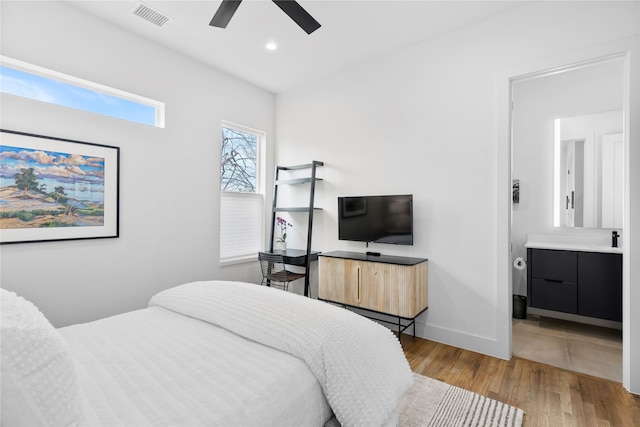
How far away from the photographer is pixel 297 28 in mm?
2857

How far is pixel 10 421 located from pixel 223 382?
0.56m

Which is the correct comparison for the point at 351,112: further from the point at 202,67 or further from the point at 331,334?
the point at 331,334

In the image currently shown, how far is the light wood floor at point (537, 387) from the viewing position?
6.16 feet

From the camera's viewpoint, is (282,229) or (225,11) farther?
(282,229)

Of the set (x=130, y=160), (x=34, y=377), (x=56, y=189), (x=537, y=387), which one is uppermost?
→ (x=130, y=160)

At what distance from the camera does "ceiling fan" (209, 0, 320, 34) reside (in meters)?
1.97

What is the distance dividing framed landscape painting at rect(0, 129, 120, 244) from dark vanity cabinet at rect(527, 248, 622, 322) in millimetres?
4242

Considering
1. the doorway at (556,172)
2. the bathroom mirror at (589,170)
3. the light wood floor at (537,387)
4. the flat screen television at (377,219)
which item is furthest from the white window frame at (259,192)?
the bathroom mirror at (589,170)

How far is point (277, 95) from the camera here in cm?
434

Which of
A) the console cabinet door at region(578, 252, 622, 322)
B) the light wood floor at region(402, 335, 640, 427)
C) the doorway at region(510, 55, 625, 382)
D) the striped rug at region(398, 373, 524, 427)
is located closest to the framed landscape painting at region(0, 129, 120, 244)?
the striped rug at region(398, 373, 524, 427)

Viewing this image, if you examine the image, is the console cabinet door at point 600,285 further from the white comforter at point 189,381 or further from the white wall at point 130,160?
the white wall at point 130,160

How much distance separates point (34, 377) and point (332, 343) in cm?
93

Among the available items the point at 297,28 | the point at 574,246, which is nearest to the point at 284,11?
the point at 297,28

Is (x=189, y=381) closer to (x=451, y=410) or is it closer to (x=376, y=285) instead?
(x=451, y=410)
